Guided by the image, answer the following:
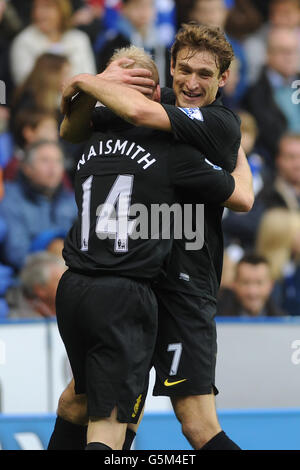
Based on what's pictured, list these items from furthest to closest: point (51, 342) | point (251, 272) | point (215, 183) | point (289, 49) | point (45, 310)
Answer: point (289, 49)
point (251, 272)
point (45, 310)
point (51, 342)
point (215, 183)

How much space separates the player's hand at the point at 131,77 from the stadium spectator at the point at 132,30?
4.42 meters

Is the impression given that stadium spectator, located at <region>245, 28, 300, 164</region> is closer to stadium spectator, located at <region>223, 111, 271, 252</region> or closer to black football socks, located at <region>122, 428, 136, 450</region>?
stadium spectator, located at <region>223, 111, 271, 252</region>

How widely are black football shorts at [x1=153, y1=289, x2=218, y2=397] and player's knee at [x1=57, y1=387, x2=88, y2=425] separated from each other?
0.35m

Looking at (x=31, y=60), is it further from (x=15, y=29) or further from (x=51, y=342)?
(x=51, y=342)

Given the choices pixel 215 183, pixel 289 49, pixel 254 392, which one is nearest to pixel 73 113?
pixel 215 183

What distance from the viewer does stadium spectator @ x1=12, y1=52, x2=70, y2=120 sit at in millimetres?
8008

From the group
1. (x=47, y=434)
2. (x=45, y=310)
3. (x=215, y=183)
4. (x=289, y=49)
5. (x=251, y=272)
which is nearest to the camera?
(x=215, y=183)

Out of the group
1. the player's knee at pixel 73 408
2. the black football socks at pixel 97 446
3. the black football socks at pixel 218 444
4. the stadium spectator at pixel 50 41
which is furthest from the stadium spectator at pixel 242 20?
the black football socks at pixel 97 446

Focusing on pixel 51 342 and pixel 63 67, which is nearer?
pixel 51 342

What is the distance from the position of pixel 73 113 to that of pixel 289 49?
208 inches

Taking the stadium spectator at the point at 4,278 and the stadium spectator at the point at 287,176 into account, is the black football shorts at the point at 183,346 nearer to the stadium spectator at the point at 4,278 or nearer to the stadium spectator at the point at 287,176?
the stadium spectator at the point at 4,278

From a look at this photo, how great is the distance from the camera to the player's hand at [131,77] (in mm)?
3777

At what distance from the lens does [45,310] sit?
7.00 meters

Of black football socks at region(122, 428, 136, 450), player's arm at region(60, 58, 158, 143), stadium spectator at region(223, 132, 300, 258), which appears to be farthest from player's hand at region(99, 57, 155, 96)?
stadium spectator at region(223, 132, 300, 258)
